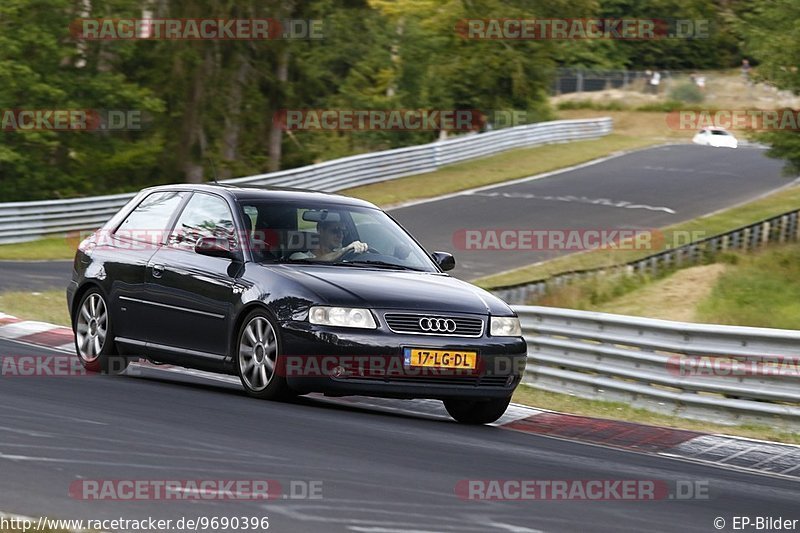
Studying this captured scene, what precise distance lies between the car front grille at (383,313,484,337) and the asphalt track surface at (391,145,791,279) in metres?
16.8

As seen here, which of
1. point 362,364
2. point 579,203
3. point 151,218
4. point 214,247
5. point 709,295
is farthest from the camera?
point 579,203

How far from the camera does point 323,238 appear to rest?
10633 mm

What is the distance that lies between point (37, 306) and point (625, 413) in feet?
29.0

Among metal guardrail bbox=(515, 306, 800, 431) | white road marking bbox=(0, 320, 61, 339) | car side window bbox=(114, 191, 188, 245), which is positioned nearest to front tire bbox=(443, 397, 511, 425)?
metal guardrail bbox=(515, 306, 800, 431)

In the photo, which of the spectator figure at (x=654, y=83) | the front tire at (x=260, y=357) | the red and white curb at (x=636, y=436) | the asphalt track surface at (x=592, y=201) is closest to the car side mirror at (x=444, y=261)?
the red and white curb at (x=636, y=436)

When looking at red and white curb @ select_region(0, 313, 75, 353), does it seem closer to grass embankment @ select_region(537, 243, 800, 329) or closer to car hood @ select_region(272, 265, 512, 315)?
car hood @ select_region(272, 265, 512, 315)

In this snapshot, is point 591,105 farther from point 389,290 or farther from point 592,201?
point 389,290

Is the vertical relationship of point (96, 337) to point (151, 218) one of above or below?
below

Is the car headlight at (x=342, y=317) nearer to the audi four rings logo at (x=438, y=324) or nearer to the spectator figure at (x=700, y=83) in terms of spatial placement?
the audi four rings logo at (x=438, y=324)

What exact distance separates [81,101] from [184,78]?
10.7 feet

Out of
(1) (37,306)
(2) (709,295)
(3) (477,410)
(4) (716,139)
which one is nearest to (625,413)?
(3) (477,410)

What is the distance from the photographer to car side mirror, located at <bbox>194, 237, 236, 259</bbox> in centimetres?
1046

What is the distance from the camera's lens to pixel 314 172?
38375 millimetres

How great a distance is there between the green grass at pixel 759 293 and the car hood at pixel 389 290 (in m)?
13.5
